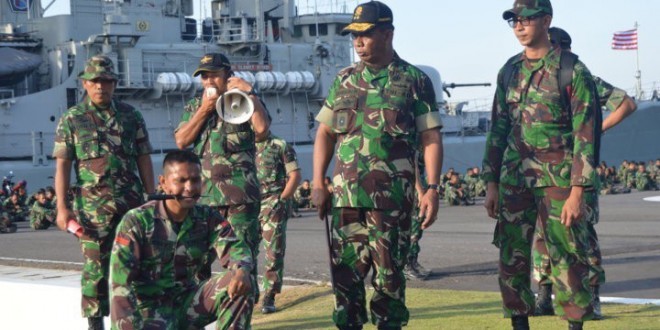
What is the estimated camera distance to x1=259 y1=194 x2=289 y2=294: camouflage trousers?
32.5ft

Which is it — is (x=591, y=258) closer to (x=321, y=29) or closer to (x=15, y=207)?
(x=15, y=207)

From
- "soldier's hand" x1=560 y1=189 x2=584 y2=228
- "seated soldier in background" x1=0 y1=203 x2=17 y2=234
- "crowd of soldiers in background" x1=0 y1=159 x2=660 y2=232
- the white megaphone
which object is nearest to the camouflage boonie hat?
the white megaphone

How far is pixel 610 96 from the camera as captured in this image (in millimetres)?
8766

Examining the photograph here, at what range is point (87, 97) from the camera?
8594 millimetres

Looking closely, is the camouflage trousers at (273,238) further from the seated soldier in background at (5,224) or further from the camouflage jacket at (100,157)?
the seated soldier in background at (5,224)

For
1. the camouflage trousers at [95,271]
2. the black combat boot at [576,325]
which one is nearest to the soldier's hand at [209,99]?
the camouflage trousers at [95,271]

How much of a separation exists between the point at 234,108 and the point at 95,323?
5.69 feet

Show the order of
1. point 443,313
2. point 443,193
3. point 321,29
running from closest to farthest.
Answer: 1. point 443,313
2. point 443,193
3. point 321,29

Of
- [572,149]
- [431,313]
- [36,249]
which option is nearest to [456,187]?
[36,249]

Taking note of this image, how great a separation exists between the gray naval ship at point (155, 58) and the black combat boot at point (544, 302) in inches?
1042

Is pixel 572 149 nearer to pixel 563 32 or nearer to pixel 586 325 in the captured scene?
pixel 586 325

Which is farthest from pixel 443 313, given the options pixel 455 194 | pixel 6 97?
pixel 6 97

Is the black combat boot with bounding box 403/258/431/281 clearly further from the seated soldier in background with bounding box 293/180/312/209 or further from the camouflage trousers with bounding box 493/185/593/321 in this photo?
the seated soldier in background with bounding box 293/180/312/209

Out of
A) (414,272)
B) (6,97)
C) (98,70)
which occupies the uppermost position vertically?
(6,97)
